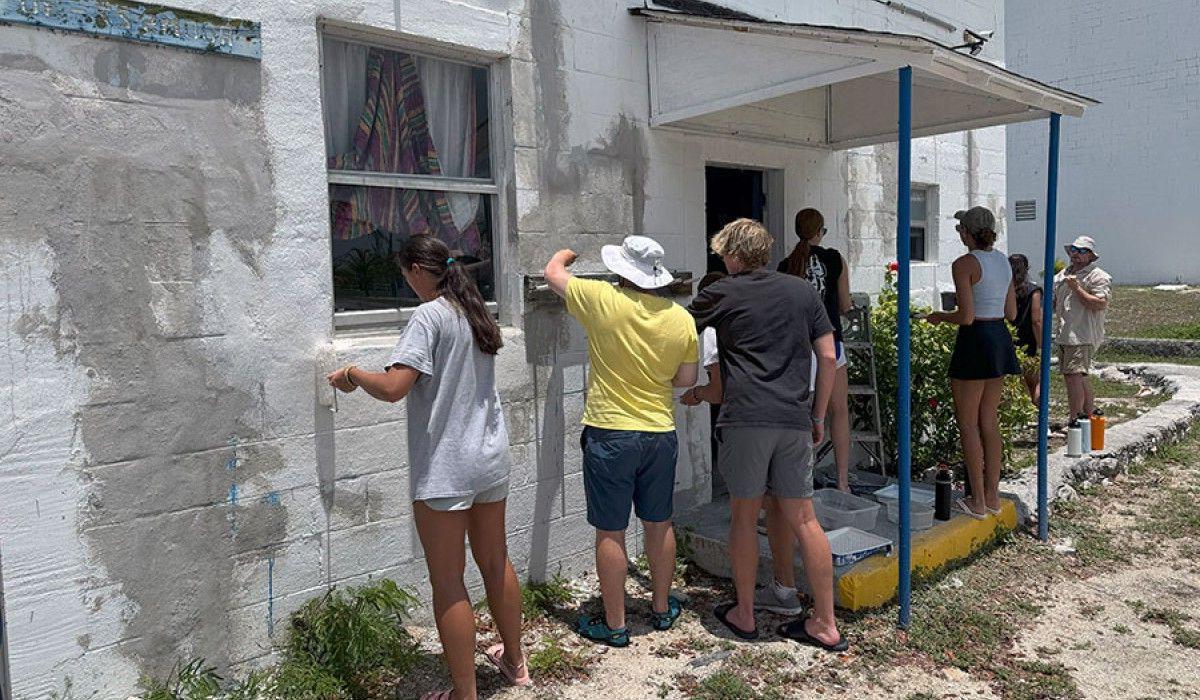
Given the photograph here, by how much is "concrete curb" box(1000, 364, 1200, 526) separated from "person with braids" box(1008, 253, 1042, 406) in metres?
0.81

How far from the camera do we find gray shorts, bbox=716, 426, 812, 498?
4.12 metres

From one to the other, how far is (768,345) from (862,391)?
2.66 meters

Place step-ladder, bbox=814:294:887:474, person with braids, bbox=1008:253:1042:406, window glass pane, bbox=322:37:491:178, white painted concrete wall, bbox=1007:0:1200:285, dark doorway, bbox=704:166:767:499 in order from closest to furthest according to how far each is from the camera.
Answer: window glass pane, bbox=322:37:491:178 < step-ladder, bbox=814:294:887:474 < dark doorway, bbox=704:166:767:499 < person with braids, bbox=1008:253:1042:406 < white painted concrete wall, bbox=1007:0:1200:285

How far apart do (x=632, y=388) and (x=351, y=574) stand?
1524mm

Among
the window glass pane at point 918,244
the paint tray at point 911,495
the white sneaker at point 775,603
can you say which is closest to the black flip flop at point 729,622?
the white sneaker at point 775,603

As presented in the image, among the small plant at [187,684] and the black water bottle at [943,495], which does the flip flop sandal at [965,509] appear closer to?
the black water bottle at [943,495]

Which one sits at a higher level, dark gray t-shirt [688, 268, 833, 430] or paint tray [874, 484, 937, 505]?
dark gray t-shirt [688, 268, 833, 430]

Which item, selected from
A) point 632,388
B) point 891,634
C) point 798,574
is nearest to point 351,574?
point 632,388

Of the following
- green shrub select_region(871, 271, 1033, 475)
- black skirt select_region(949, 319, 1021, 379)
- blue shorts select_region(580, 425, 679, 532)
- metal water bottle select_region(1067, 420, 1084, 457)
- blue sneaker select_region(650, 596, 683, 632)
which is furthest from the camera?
metal water bottle select_region(1067, 420, 1084, 457)

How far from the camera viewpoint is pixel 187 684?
351 cm

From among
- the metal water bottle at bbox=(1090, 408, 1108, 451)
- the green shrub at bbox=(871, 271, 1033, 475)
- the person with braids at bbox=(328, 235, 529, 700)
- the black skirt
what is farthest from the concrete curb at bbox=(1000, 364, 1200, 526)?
the person with braids at bbox=(328, 235, 529, 700)

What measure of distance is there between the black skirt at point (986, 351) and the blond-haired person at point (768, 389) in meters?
1.53

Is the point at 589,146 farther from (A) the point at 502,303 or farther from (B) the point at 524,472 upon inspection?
(B) the point at 524,472

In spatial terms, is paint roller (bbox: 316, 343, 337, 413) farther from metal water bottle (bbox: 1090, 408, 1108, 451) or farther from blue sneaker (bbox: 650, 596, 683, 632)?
metal water bottle (bbox: 1090, 408, 1108, 451)
